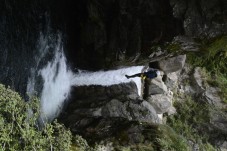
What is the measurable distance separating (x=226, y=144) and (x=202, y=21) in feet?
23.1

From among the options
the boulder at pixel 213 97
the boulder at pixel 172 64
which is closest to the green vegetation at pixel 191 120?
the boulder at pixel 213 97

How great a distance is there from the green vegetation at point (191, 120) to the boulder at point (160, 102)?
75cm

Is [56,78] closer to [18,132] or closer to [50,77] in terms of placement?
[50,77]

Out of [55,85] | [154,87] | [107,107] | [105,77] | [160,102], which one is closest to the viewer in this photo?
[107,107]

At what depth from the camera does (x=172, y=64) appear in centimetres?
1541

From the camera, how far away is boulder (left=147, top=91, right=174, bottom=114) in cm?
1497

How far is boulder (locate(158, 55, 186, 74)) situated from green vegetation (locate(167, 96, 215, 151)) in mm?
1847

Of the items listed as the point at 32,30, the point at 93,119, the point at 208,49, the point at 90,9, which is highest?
the point at 90,9

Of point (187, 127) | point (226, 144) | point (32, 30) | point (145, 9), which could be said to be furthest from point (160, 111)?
point (32, 30)

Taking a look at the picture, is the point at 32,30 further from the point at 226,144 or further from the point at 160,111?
the point at 226,144

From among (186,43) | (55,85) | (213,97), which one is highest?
(186,43)

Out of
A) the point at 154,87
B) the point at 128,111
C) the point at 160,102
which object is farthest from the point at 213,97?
the point at 128,111

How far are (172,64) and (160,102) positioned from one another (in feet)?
5.94

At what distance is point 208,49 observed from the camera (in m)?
12.0
